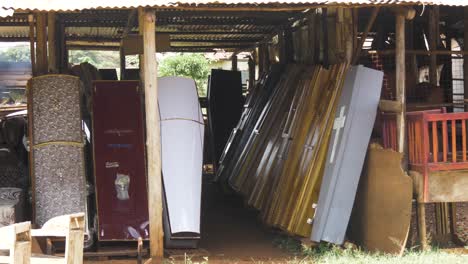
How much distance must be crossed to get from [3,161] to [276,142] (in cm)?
403

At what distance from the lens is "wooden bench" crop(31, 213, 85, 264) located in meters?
4.86

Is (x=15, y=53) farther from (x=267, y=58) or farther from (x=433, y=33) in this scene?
(x=433, y=33)

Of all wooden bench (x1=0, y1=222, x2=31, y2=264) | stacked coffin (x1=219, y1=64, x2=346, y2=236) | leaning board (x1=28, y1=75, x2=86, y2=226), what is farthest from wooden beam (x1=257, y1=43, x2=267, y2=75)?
wooden bench (x1=0, y1=222, x2=31, y2=264)

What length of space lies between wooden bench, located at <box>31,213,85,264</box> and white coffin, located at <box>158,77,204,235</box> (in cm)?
338

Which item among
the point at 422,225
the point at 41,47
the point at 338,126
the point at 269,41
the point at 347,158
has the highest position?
the point at 269,41

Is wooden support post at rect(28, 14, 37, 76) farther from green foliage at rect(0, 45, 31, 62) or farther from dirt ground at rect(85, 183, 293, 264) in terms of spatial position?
green foliage at rect(0, 45, 31, 62)

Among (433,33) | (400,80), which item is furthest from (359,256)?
(433,33)

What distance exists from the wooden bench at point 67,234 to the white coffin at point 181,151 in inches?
133

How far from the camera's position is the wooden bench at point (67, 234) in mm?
4863

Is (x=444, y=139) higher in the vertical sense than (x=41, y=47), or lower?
lower

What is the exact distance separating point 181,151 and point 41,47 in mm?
2531

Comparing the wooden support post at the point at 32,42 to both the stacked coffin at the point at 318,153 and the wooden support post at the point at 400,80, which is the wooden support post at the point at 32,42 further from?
the wooden support post at the point at 400,80

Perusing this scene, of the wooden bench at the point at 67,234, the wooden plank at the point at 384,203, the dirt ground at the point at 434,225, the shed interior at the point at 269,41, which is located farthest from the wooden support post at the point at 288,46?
the wooden bench at the point at 67,234

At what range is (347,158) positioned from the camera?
8570 mm
